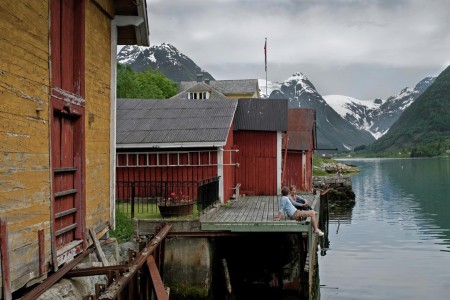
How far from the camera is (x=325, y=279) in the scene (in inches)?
831

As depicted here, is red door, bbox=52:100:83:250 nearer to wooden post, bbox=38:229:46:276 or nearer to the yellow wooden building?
the yellow wooden building

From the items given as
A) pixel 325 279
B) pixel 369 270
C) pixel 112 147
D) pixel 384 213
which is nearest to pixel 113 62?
pixel 112 147

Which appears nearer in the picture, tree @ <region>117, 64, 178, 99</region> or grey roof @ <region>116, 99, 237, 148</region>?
grey roof @ <region>116, 99, 237, 148</region>

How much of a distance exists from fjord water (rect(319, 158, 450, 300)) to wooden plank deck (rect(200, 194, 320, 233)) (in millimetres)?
3876

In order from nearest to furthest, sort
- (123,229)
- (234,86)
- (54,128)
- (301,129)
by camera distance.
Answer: (54,128), (123,229), (301,129), (234,86)

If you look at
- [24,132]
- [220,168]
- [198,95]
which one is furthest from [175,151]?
[198,95]

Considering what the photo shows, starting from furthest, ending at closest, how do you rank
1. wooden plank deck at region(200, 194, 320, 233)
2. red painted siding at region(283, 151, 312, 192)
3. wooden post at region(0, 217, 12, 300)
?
red painted siding at region(283, 151, 312, 192)
wooden plank deck at region(200, 194, 320, 233)
wooden post at region(0, 217, 12, 300)

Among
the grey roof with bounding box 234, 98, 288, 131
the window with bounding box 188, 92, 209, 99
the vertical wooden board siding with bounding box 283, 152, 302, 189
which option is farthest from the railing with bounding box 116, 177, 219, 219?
the window with bounding box 188, 92, 209, 99

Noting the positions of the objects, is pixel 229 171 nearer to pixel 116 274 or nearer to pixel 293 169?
pixel 293 169

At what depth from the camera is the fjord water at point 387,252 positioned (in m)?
19.2

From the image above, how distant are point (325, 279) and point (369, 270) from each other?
82.5 inches

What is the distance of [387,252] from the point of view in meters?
25.5

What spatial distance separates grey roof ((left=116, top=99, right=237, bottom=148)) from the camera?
66.5 ft

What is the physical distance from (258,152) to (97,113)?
15.4 metres
